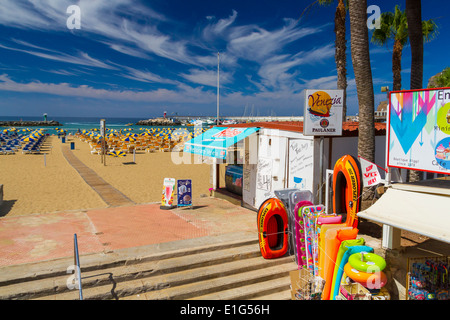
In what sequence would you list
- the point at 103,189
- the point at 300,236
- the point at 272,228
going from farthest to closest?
the point at 103,189 → the point at 272,228 → the point at 300,236

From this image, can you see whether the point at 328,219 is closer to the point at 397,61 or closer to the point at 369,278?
the point at 369,278

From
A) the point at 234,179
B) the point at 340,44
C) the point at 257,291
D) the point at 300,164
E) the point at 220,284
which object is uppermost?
the point at 340,44

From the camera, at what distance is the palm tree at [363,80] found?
7.60 metres

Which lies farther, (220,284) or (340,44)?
(340,44)

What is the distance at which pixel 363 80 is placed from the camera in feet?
25.3

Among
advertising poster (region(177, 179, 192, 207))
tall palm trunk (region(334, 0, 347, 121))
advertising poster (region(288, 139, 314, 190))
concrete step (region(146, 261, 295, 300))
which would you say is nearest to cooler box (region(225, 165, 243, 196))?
advertising poster (region(177, 179, 192, 207))

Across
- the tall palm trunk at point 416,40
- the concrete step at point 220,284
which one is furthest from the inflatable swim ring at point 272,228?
the tall palm trunk at point 416,40

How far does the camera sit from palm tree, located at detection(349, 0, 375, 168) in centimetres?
760

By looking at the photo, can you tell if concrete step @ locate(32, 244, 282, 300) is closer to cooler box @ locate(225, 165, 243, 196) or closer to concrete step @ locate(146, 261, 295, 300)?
concrete step @ locate(146, 261, 295, 300)

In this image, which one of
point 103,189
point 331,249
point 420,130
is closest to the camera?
point 420,130

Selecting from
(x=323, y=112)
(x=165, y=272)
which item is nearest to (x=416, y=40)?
(x=323, y=112)

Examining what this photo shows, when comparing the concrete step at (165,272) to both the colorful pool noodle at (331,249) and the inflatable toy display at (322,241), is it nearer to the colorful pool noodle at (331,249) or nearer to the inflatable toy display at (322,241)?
the inflatable toy display at (322,241)

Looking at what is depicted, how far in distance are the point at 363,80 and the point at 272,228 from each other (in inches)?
171

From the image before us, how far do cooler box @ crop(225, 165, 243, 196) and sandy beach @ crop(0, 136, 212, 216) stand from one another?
1.78 meters
